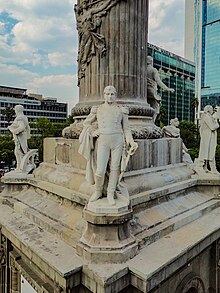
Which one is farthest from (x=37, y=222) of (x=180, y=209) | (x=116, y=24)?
(x=116, y=24)

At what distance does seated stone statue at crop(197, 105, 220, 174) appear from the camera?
8.05 meters

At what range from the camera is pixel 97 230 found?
15.4 feet

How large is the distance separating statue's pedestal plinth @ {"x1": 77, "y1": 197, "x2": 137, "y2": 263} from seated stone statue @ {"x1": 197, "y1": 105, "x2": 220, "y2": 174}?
419 cm

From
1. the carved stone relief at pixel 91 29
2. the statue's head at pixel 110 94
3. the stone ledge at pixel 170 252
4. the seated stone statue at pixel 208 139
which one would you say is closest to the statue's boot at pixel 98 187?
the stone ledge at pixel 170 252

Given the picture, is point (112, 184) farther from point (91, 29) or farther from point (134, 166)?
point (91, 29)

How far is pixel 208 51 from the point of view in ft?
292

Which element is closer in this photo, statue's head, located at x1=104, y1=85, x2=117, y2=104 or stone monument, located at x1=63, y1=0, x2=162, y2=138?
statue's head, located at x1=104, y1=85, x2=117, y2=104

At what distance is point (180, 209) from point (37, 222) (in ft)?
10.2

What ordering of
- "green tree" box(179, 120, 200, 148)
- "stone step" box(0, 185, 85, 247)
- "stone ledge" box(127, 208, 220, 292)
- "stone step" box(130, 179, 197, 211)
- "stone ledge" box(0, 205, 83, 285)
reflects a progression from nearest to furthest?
1. "stone ledge" box(127, 208, 220, 292)
2. "stone ledge" box(0, 205, 83, 285)
3. "stone step" box(0, 185, 85, 247)
4. "stone step" box(130, 179, 197, 211)
5. "green tree" box(179, 120, 200, 148)

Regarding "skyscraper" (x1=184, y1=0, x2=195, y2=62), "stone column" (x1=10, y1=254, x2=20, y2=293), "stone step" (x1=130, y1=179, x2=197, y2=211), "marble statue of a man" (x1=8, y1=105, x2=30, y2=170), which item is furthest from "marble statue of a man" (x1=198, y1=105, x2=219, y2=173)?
"skyscraper" (x1=184, y1=0, x2=195, y2=62)

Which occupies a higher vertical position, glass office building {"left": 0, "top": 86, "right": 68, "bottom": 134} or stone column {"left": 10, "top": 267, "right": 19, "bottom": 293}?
glass office building {"left": 0, "top": 86, "right": 68, "bottom": 134}

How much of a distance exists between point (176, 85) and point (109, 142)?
214 ft

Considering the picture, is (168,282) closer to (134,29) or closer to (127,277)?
(127,277)

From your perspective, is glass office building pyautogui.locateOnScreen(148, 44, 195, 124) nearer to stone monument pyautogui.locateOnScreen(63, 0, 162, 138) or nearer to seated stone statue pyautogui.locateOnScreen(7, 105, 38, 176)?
stone monument pyautogui.locateOnScreen(63, 0, 162, 138)
